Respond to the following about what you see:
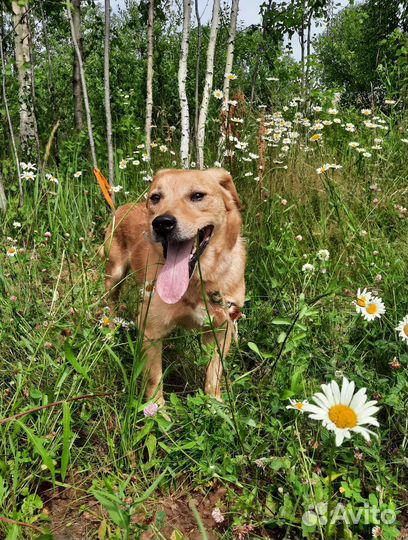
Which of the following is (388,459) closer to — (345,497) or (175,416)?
(345,497)

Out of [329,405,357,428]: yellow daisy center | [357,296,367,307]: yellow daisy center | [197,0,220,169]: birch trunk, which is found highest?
[197,0,220,169]: birch trunk

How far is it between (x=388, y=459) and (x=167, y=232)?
144cm

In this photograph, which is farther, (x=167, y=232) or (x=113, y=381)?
(x=167, y=232)

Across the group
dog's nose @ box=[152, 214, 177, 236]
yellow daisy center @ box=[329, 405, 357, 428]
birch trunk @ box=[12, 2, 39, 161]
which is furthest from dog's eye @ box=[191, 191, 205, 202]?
birch trunk @ box=[12, 2, 39, 161]

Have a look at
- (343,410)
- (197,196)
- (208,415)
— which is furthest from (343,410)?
(197,196)

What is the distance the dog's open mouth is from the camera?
2.30 meters

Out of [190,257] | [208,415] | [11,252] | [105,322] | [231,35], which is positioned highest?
[231,35]

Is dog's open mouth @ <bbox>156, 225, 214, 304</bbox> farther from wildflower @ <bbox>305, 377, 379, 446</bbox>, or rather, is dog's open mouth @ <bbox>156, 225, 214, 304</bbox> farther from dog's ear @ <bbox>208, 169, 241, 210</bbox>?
wildflower @ <bbox>305, 377, 379, 446</bbox>

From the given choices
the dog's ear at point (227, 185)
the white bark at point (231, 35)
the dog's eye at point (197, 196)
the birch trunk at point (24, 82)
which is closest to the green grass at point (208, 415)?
the dog's ear at point (227, 185)

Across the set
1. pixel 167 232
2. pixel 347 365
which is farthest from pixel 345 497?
pixel 167 232

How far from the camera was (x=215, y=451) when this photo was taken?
186 centimetres

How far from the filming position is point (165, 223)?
2309 mm

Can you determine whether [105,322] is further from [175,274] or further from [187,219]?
[187,219]

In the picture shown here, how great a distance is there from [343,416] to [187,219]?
1.52m
